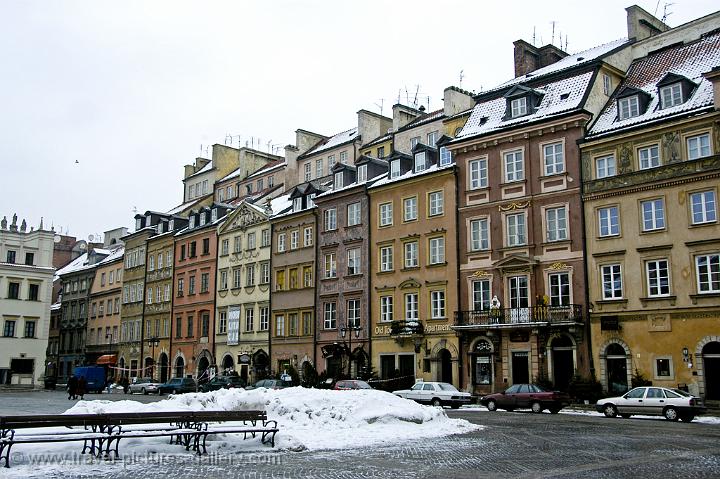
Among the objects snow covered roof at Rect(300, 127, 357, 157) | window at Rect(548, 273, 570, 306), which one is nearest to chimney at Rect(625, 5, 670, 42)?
window at Rect(548, 273, 570, 306)

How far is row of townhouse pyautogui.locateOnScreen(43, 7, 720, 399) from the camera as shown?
3531 centimetres

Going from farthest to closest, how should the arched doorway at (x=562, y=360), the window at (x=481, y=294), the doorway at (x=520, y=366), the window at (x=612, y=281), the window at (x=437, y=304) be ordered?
1. the window at (x=437, y=304)
2. the window at (x=481, y=294)
3. the doorway at (x=520, y=366)
4. the arched doorway at (x=562, y=360)
5. the window at (x=612, y=281)

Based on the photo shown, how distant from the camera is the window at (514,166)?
Answer: 41422mm

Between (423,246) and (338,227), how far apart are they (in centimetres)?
806

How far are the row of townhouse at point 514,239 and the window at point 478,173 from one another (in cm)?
8

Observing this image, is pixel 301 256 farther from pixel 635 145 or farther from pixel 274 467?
pixel 274 467

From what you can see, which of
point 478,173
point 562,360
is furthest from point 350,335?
point 562,360

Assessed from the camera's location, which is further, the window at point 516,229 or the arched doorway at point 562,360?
the window at point 516,229

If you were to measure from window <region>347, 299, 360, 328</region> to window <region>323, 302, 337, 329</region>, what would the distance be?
1395mm

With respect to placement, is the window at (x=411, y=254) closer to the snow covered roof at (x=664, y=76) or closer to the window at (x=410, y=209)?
the window at (x=410, y=209)

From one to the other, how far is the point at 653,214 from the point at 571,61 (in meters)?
13.8

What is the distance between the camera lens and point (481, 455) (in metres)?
17.5

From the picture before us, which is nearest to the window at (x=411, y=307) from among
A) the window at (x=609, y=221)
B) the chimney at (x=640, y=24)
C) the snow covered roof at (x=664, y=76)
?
the window at (x=609, y=221)

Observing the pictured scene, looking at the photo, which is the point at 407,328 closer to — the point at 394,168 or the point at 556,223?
the point at 394,168
